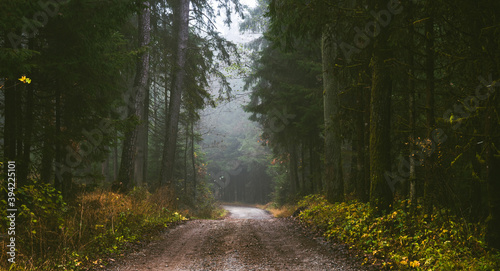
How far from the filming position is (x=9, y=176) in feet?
20.6

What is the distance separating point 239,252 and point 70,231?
3593 mm

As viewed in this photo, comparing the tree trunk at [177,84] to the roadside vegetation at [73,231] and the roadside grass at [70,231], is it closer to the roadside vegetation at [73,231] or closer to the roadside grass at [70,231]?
the roadside vegetation at [73,231]

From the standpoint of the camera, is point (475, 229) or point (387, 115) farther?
point (387, 115)

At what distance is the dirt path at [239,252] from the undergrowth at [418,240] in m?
0.56

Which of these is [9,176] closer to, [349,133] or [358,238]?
[358,238]

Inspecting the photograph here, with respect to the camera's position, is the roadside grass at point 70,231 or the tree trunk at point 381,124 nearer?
the roadside grass at point 70,231

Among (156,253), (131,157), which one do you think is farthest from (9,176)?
(131,157)

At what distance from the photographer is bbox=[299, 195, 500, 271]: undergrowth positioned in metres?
4.92

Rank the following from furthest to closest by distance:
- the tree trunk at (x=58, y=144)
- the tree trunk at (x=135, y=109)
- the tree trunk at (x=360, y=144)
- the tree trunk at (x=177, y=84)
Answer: the tree trunk at (x=177, y=84)
the tree trunk at (x=135, y=109)
the tree trunk at (x=360, y=144)
the tree trunk at (x=58, y=144)

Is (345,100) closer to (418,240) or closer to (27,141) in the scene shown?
(418,240)

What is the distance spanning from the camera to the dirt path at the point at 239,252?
20.8ft

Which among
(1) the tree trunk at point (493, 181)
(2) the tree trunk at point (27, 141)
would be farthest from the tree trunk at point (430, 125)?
(2) the tree trunk at point (27, 141)

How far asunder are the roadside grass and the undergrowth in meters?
5.36

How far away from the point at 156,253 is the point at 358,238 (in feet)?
15.4
